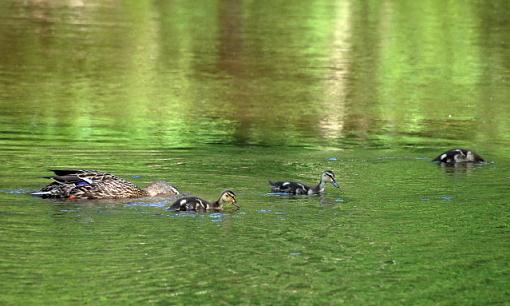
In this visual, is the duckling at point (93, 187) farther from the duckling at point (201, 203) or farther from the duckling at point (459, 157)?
the duckling at point (459, 157)

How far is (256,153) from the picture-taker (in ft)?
58.9

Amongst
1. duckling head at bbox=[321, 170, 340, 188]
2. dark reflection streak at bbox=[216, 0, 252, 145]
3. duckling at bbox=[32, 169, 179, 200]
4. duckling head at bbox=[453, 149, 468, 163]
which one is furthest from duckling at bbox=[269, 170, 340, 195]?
dark reflection streak at bbox=[216, 0, 252, 145]

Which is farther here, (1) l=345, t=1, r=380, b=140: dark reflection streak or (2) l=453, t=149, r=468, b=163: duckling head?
(1) l=345, t=1, r=380, b=140: dark reflection streak

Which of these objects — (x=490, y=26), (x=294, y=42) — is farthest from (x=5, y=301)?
(x=490, y=26)

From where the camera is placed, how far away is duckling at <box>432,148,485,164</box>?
675 inches

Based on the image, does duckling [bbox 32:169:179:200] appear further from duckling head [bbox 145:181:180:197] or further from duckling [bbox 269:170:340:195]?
duckling [bbox 269:170:340:195]

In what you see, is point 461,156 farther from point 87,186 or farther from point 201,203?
point 87,186

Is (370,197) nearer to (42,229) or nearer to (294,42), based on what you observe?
(42,229)

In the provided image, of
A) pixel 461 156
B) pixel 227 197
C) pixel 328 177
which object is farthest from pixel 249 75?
pixel 227 197

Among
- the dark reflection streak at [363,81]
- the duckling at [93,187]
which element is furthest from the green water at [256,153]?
the duckling at [93,187]

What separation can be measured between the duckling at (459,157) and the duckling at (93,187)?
4338 mm

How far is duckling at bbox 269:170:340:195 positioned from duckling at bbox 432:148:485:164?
273cm

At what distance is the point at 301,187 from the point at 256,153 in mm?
3215

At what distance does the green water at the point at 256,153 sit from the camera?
1117 cm
